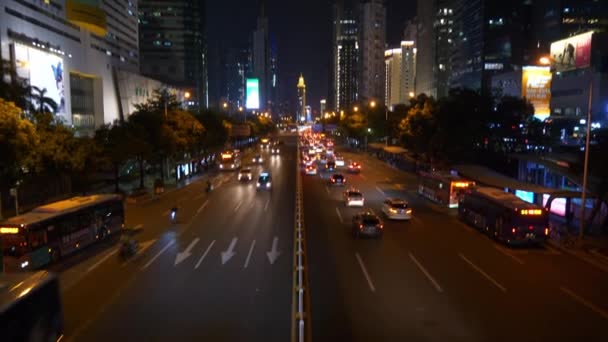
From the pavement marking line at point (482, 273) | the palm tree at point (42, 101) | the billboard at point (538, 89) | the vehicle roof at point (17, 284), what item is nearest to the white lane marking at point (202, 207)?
the palm tree at point (42, 101)

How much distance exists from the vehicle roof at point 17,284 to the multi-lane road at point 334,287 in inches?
93.0

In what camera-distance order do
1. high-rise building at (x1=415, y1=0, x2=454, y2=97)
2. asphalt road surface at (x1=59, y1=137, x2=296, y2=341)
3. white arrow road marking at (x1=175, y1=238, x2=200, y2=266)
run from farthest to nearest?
high-rise building at (x1=415, y1=0, x2=454, y2=97), white arrow road marking at (x1=175, y1=238, x2=200, y2=266), asphalt road surface at (x1=59, y1=137, x2=296, y2=341)

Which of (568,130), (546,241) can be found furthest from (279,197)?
(568,130)

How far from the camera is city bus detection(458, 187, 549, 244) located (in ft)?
87.7

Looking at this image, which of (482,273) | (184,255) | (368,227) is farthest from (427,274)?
→ (184,255)

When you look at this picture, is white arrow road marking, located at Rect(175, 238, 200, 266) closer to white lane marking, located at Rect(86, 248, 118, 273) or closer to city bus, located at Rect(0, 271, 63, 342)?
white lane marking, located at Rect(86, 248, 118, 273)

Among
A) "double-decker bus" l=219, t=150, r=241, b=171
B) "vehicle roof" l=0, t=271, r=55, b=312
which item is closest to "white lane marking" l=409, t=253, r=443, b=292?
"vehicle roof" l=0, t=271, r=55, b=312

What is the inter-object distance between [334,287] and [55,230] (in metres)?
13.5

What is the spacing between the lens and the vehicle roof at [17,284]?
1197cm

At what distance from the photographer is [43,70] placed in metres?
61.1

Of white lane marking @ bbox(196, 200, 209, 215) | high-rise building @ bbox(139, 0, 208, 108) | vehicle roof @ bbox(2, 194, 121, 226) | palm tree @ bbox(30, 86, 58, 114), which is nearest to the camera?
vehicle roof @ bbox(2, 194, 121, 226)

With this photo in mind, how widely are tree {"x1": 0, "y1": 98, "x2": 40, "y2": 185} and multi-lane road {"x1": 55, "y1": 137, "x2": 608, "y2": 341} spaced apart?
7.60 meters

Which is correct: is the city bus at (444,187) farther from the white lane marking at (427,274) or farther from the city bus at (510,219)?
the white lane marking at (427,274)

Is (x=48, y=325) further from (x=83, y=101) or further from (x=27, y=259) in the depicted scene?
(x=83, y=101)
